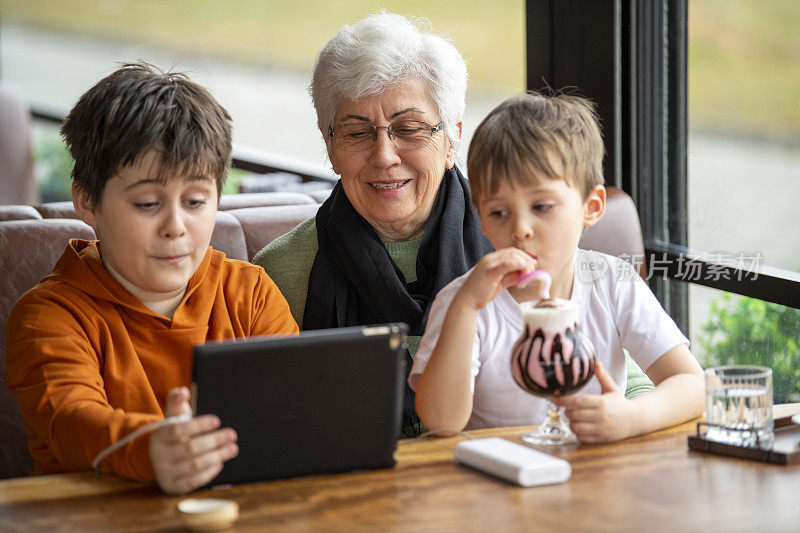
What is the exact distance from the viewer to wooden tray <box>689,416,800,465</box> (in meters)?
1.24

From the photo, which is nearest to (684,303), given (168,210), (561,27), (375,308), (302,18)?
(561,27)

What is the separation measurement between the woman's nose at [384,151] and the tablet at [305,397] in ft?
2.77

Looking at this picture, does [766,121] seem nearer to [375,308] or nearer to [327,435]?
[375,308]

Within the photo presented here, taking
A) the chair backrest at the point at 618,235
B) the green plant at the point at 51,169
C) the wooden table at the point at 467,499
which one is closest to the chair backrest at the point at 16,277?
the wooden table at the point at 467,499

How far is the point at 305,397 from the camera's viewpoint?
3.99 feet

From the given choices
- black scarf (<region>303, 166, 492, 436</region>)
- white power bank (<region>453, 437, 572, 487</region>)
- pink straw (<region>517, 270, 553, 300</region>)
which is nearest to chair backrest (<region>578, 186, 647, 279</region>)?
black scarf (<region>303, 166, 492, 436</region>)

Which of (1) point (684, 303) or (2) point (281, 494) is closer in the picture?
(2) point (281, 494)

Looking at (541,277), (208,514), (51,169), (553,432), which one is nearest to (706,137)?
(541,277)

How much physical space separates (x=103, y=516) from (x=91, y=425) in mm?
197

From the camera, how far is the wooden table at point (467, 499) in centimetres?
108

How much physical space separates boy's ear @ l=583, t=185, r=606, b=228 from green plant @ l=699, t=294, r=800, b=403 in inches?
36.4

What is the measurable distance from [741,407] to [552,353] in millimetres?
280

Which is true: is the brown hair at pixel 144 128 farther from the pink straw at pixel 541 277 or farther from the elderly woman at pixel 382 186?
the pink straw at pixel 541 277

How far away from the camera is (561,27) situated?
2.77 m
